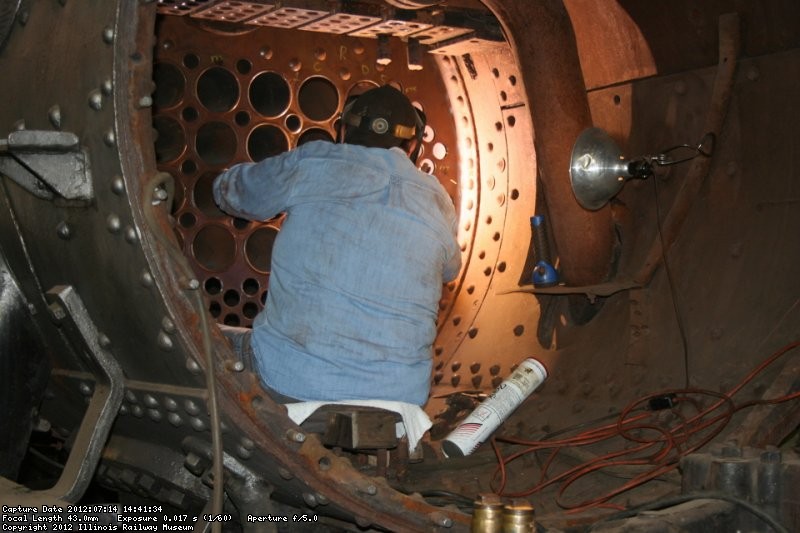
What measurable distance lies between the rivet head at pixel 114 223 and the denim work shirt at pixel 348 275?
32.5 inches

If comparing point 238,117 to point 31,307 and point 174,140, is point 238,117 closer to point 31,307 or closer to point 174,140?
point 174,140

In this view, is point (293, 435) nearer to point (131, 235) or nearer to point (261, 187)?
point (131, 235)

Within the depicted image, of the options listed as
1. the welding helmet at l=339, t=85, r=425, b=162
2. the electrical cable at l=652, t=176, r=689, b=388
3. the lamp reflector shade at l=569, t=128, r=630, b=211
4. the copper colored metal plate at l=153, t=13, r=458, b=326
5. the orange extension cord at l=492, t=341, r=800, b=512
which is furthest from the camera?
the copper colored metal plate at l=153, t=13, r=458, b=326

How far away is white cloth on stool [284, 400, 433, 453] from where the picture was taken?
269 centimetres

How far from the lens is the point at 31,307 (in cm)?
236

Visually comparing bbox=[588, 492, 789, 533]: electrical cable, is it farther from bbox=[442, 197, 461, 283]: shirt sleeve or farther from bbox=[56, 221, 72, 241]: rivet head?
bbox=[56, 221, 72, 241]: rivet head

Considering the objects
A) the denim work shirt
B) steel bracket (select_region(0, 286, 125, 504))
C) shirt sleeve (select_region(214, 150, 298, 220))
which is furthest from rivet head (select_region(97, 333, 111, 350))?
shirt sleeve (select_region(214, 150, 298, 220))

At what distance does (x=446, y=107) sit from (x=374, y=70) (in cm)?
31

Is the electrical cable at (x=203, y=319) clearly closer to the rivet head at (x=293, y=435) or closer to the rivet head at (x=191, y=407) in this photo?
the rivet head at (x=191, y=407)

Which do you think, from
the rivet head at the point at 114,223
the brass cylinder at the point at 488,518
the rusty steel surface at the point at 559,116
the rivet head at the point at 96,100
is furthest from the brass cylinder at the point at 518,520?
the rusty steel surface at the point at 559,116

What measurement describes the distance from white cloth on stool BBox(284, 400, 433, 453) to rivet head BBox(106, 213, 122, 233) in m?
0.81

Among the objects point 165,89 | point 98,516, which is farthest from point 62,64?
point 165,89

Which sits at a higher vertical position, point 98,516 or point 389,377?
point 389,377

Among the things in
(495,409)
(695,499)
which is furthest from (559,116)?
(695,499)
